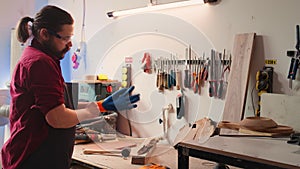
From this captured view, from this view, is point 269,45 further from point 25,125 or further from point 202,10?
point 25,125

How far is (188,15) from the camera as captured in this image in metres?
1.99

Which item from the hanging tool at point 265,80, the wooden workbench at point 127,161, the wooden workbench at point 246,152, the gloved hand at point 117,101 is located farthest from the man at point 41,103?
the hanging tool at point 265,80

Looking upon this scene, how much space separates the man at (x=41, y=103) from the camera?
1106 mm

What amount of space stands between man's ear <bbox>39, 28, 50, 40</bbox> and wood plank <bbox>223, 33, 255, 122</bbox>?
1.04m

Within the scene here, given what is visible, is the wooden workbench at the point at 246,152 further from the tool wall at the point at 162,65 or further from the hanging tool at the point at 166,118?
the hanging tool at the point at 166,118

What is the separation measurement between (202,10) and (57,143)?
1.21 meters

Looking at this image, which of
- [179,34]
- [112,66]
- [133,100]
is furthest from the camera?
[112,66]

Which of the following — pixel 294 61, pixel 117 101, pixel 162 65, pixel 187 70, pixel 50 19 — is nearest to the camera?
pixel 50 19

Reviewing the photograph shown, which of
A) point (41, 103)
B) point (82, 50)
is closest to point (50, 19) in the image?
point (41, 103)

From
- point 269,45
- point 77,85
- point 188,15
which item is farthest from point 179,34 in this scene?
point 77,85

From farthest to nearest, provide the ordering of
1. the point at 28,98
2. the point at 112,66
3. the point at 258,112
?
1. the point at 112,66
2. the point at 258,112
3. the point at 28,98

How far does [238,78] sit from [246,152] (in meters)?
0.70

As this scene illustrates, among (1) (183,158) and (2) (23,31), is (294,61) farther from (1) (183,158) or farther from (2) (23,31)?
(2) (23,31)

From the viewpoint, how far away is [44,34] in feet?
3.97
